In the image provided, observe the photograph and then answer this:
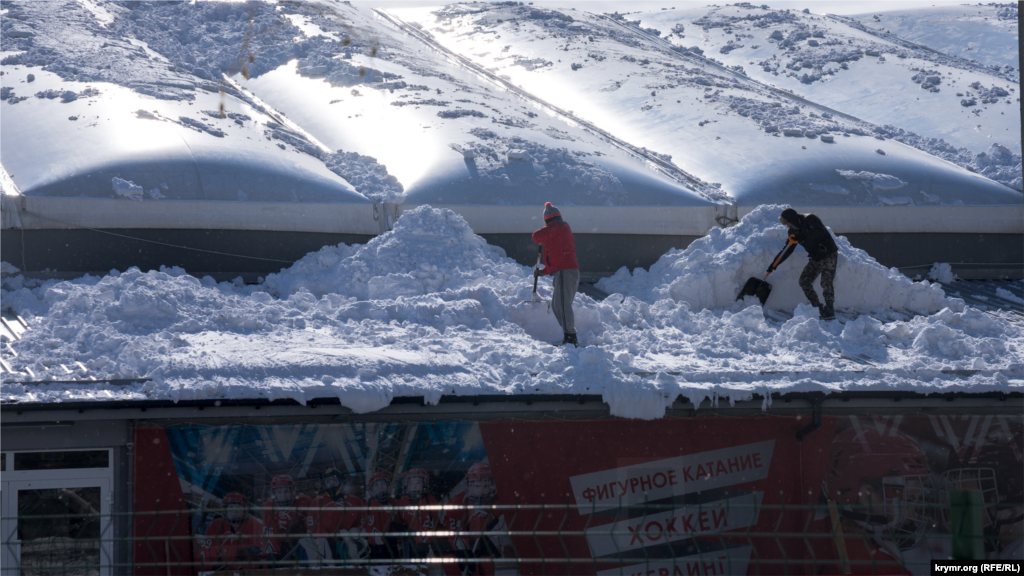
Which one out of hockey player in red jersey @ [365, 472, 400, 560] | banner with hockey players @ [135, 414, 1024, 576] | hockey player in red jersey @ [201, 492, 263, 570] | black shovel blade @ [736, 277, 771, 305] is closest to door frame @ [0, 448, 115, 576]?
banner with hockey players @ [135, 414, 1024, 576]

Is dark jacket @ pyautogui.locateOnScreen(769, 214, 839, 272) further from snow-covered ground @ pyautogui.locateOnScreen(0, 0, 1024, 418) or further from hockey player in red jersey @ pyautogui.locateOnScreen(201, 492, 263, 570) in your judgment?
hockey player in red jersey @ pyautogui.locateOnScreen(201, 492, 263, 570)

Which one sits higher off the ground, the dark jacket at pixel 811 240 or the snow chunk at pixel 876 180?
the snow chunk at pixel 876 180

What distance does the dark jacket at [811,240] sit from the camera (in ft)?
21.0

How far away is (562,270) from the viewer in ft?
18.5

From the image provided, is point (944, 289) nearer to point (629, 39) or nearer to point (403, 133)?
point (403, 133)

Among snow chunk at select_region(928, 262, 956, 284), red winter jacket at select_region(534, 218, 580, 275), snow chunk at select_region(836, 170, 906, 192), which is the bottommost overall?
snow chunk at select_region(928, 262, 956, 284)

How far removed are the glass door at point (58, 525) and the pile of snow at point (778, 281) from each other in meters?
4.49

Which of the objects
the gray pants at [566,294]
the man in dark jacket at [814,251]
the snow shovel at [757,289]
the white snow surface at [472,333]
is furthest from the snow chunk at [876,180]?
the gray pants at [566,294]

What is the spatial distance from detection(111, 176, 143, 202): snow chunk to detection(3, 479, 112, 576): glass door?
276 centimetres

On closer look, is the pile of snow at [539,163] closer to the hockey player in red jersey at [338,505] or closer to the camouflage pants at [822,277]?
the camouflage pants at [822,277]

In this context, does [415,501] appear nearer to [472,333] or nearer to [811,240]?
[472,333]

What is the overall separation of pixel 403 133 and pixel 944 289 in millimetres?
5734

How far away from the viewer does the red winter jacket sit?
566 cm

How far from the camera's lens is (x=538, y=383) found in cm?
479
